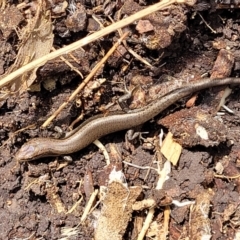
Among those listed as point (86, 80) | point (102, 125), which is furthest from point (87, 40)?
point (102, 125)

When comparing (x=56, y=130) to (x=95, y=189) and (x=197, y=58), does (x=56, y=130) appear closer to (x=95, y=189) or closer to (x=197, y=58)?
(x=95, y=189)

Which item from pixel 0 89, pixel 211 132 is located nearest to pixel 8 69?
pixel 0 89

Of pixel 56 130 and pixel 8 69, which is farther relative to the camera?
pixel 56 130

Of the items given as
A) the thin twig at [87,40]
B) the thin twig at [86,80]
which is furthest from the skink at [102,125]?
the thin twig at [87,40]

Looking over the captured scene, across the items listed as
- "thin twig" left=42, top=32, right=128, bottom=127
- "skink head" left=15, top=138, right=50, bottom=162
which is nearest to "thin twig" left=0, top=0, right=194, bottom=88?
"thin twig" left=42, top=32, right=128, bottom=127

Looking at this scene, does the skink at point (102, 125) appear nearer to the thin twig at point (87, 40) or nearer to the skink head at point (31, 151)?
the skink head at point (31, 151)

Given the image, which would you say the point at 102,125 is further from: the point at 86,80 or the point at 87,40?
the point at 87,40

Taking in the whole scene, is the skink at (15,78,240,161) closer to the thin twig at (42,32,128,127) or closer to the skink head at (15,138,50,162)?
the skink head at (15,138,50,162)
